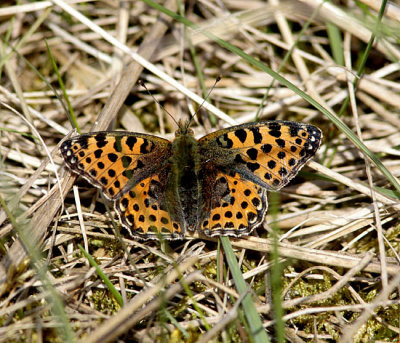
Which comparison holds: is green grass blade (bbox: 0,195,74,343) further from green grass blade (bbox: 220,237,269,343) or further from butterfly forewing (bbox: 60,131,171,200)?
green grass blade (bbox: 220,237,269,343)

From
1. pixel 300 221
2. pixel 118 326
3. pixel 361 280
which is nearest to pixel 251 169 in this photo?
pixel 300 221

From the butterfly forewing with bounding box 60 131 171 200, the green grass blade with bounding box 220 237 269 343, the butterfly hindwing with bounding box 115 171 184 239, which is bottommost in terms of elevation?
the green grass blade with bounding box 220 237 269 343

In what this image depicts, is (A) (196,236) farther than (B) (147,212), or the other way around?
(A) (196,236)

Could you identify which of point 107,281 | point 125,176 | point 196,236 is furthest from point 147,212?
point 107,281

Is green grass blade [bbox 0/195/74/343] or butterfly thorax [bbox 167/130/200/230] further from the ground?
butterfly thorax [bbox 167/130/200/230]

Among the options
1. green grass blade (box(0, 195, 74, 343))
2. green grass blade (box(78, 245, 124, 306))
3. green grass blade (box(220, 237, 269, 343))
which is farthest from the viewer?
green grass blade (box(78, 245, 124, 306))

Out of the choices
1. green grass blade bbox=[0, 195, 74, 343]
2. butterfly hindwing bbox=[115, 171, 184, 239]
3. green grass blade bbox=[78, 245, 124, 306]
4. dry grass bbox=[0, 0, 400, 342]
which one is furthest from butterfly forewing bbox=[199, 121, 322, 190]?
green grass blade bbox=[0, 195, 74, 343]

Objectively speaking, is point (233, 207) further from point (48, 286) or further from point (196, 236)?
point (48, 286)

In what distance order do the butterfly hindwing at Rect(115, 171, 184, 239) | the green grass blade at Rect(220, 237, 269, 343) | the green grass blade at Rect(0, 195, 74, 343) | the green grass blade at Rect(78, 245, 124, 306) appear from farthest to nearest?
1. the butterfly hindwing at Rect(115, 171, 184, 239)
2. the green grass blade at Rect(78, 245, 124, 306)
3. the green grass blade at Rect(220, 237, 269, 343)
4. the green grass blade at Rect(0, 195, 74, 343)

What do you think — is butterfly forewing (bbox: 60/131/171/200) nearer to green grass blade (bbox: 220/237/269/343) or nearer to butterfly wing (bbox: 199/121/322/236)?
butterfly wing (bbox: 199/121/322/236)

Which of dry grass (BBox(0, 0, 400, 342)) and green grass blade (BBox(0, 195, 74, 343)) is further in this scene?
dry grass (BBox(0, 0, 400, 342))
